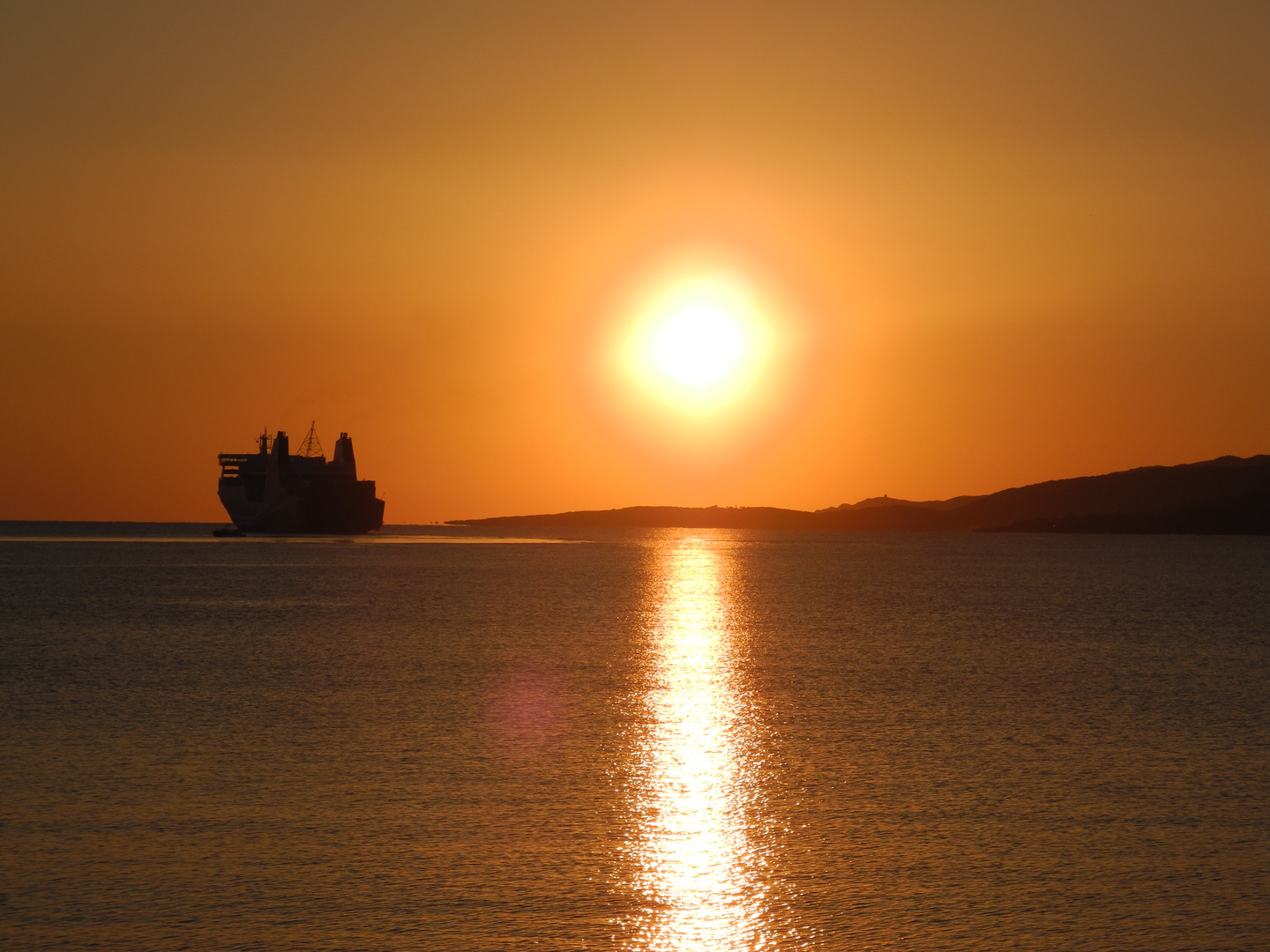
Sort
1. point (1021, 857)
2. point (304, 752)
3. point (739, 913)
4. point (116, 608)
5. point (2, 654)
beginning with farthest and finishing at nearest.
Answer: point (116, 608), point (2, 654), point (304, 752), point (1021, 857), point (739, 913)

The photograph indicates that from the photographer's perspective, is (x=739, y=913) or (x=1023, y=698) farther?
(x=1023, y=698)

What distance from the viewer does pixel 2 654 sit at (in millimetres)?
37531

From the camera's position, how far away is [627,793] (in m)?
17.2

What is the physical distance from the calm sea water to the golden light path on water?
6 cm

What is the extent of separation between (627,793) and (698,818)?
5.94 feet

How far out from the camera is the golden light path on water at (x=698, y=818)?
36.9 ft

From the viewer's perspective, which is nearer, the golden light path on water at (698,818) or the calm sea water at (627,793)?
the golden light path on water at (698,818)

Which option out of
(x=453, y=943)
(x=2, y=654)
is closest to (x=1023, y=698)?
(x=453, y=943)

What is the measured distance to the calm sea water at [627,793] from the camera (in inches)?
455

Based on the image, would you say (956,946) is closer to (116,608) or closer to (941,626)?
(941,626)

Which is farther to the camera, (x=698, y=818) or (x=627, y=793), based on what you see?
(x=627, y=793)

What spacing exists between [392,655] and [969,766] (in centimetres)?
2282

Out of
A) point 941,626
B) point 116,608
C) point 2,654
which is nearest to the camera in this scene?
point 2,654

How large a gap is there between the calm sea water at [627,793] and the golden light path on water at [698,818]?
0.06 meters
